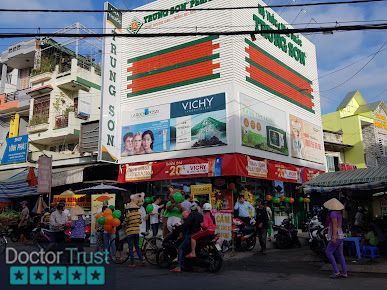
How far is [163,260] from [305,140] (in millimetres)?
14638

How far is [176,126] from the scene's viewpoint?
1812 centimetres

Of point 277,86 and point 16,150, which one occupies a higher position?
point 277,86

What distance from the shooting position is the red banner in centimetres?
1616

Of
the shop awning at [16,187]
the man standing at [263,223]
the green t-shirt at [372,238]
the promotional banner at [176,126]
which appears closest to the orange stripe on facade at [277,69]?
the promotional banner at [176,126]

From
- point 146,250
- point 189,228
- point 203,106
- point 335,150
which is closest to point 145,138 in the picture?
point 203,106

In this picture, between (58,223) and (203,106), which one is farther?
(203,106)

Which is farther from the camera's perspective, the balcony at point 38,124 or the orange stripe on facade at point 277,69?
the balcony at point 38,124

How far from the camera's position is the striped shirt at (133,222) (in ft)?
33.8

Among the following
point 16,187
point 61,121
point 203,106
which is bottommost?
point 16,187

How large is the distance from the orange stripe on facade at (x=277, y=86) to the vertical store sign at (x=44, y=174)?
1039cm

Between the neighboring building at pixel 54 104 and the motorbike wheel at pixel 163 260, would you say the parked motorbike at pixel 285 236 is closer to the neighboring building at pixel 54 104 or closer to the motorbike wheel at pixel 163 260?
the motorbike wheel at pixel 163 260

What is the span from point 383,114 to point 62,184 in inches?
980

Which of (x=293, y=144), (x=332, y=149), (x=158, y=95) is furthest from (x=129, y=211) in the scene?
(x=332, y=149)

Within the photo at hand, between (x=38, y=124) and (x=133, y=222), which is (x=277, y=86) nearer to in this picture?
(x=133, y=222)
